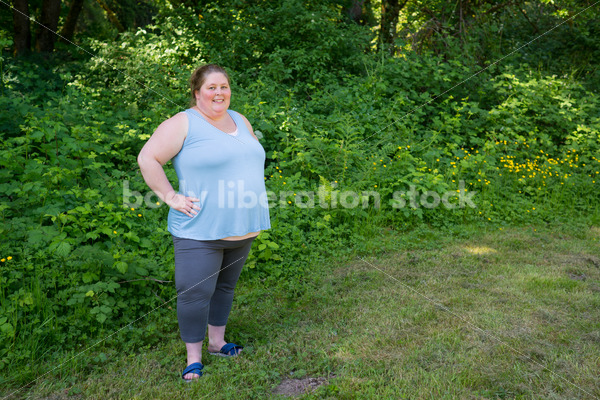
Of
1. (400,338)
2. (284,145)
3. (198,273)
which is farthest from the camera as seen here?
(284,145)

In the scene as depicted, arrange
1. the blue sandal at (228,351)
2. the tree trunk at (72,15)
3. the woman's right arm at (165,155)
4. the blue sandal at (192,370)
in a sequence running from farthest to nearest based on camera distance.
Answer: the tree trunk at (72,15) < the blue sandal at (228,351) < the blue sandal at (192,370) < the woman's right arm at (165,155)

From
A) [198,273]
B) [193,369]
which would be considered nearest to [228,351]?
[193,369]

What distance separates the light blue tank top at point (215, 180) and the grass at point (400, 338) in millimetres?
893

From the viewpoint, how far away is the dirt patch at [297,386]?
271cm

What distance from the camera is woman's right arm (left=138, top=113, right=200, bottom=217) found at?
99.4 inches

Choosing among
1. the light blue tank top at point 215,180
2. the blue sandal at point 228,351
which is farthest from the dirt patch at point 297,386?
the light blue tank top at point 215,180

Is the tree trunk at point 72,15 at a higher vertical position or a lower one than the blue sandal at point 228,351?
higher

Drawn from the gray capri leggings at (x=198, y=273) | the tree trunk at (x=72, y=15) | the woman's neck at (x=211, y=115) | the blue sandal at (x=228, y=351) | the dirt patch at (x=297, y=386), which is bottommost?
Answer: the dirt patch at (x=297, y=386)

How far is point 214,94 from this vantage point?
8.68 feet

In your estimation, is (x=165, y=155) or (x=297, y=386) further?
(x=297, y=386)

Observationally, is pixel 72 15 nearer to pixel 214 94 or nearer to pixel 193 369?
pixel 214 94

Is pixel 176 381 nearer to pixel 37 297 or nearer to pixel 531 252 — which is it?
pixel 37 297

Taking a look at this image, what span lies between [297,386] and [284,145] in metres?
4.20

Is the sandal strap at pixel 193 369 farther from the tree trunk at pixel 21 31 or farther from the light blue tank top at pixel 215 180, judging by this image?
the tree trunk at pixel 21 31
